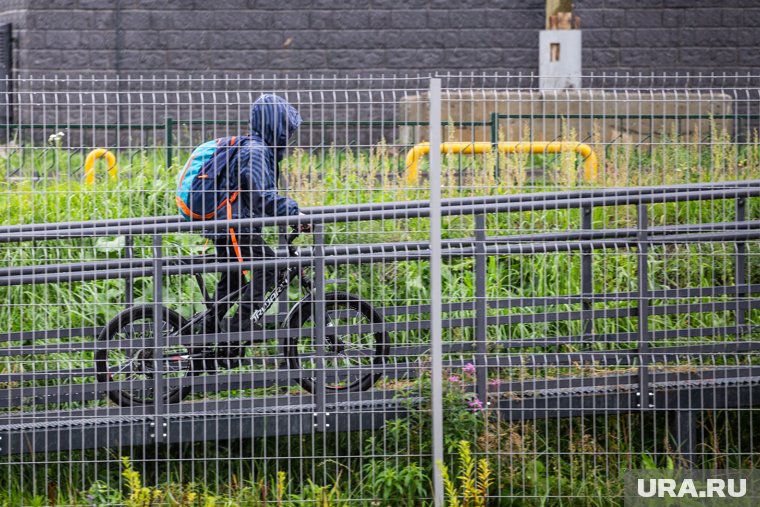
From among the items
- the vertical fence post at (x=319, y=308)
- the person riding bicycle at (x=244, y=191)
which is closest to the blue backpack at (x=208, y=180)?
the person riding bicycle at (x=244, y=191)

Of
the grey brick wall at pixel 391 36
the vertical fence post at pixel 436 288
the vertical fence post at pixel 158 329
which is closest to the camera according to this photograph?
the vertical fence post at pixel 436 288

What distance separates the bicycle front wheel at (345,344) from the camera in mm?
5926

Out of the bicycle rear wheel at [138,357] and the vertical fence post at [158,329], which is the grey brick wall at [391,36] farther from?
the vertical fence post at [158,329]

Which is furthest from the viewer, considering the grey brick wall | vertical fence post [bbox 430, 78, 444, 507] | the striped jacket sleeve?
the grey brick wall

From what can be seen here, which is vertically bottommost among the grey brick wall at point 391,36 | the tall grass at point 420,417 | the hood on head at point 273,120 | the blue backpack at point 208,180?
the tall grass at point 420,417

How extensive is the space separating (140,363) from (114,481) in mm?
746

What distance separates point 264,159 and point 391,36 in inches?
319

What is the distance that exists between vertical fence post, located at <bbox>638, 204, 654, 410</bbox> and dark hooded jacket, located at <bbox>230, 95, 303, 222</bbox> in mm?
1714

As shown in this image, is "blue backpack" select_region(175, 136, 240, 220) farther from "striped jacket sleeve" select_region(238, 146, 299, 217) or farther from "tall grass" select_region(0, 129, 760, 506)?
"tall grass" select_region(0, 129, 760, 506)

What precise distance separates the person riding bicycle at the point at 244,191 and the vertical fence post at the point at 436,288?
815 millimetres

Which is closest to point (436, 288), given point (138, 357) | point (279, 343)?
point (279, 343)

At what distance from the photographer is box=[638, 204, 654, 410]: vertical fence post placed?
5.96 meters

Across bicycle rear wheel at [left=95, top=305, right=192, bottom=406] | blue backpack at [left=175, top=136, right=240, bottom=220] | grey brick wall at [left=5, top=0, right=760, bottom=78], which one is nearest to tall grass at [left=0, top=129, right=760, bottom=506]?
bicycle rear wheel at [left=95, top=305, right=192, bottom=406]

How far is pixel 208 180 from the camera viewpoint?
245 inches
